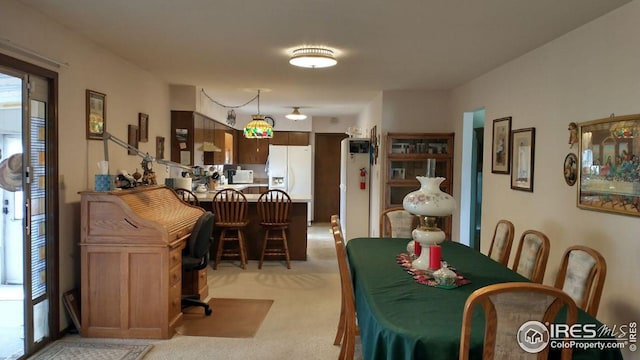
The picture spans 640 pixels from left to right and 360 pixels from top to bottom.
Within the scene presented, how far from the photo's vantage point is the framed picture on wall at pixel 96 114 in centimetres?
354

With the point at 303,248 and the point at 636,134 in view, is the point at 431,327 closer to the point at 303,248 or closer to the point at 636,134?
the point at 636,134

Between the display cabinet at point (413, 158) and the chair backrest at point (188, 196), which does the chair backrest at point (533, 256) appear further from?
the chair backrest at point (188, 196)

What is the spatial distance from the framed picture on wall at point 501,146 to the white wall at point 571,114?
78 millimetres

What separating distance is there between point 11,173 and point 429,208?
2.64 meters

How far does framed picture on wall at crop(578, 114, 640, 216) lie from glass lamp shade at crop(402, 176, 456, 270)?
958 mm

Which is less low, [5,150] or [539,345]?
[5,150]

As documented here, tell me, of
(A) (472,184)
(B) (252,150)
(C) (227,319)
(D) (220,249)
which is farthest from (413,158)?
(B) (252,150)

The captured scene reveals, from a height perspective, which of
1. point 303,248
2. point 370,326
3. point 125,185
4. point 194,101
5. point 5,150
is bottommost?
point 303,248

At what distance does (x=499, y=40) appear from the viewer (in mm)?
3303

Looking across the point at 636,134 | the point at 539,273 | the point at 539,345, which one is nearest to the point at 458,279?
the point at 539,273

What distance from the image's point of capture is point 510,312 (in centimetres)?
157

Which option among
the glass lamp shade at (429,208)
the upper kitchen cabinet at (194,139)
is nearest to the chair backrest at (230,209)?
the upper kitchen cabinet at (194,139)

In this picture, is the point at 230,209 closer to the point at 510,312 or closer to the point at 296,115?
the point at 296,115

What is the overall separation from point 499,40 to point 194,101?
3.84 m
